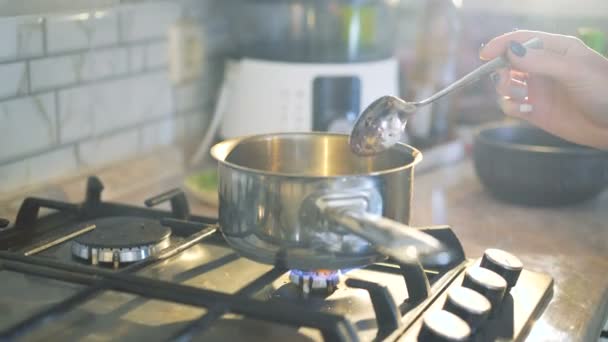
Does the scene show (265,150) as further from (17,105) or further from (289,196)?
(17,105)

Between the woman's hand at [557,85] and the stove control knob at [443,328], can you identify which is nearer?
the stove control knob at [443,328]

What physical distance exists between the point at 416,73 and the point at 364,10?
272 millimetres

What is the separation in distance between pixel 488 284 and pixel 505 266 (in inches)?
2.5

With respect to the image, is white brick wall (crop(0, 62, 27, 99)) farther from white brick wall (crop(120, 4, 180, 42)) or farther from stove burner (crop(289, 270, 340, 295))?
stove burner (crop(289, 270, 340, 295))

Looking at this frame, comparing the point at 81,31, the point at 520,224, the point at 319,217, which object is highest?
the point at 81,31

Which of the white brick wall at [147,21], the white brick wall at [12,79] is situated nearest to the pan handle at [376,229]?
the white brick wall at [12,79]

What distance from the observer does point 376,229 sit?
0.59 m

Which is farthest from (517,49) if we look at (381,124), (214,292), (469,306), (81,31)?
(81,31)

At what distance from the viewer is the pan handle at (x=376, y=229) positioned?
0.59 m

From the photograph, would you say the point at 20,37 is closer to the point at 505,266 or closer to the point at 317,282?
the point at 317,282

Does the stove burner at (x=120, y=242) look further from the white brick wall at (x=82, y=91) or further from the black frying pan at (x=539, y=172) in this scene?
the black frying pan at (x=539, y=172)

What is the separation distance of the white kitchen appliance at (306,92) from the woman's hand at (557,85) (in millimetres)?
295

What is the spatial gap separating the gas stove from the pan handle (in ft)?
0.21

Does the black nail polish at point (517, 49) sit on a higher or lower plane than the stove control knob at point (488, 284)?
higher
